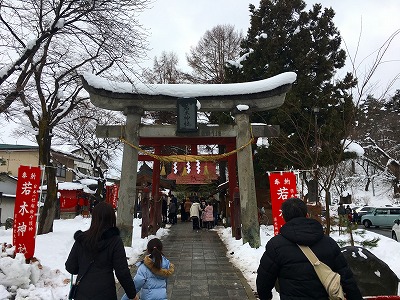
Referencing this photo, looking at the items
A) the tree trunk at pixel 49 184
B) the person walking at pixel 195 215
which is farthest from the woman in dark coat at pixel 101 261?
the person walking at pixel 195 215

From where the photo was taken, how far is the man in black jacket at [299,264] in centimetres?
289

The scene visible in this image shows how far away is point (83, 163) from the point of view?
44.1 metres

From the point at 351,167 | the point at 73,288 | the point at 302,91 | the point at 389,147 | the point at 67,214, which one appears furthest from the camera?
the point at 351,167

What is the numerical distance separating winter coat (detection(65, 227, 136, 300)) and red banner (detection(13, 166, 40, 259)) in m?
5.49

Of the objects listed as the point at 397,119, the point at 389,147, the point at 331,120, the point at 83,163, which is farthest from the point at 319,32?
the point at 83,163

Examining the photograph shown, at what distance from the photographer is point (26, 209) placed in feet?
29.1

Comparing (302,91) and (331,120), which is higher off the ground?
(302,91)

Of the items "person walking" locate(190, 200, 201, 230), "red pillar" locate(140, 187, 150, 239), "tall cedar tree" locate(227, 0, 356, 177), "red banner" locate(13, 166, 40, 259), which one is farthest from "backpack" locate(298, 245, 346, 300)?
"person walking" locate(190, 200, 201, 230)

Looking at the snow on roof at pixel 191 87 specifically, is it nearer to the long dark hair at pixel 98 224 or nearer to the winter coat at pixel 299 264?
the long dark hair at pixel 98 224

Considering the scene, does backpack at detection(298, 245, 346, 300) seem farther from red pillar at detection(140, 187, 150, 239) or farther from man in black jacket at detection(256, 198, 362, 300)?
red pillar at detection(140, 187, 150, 239)

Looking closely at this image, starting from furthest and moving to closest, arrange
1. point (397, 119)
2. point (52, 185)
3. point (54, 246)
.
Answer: point (397, 119) → point (52, 185) → point (54, 246)

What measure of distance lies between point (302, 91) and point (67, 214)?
22781mm

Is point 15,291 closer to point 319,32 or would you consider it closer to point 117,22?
point 117,22

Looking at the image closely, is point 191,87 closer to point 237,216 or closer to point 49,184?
point 237,216
